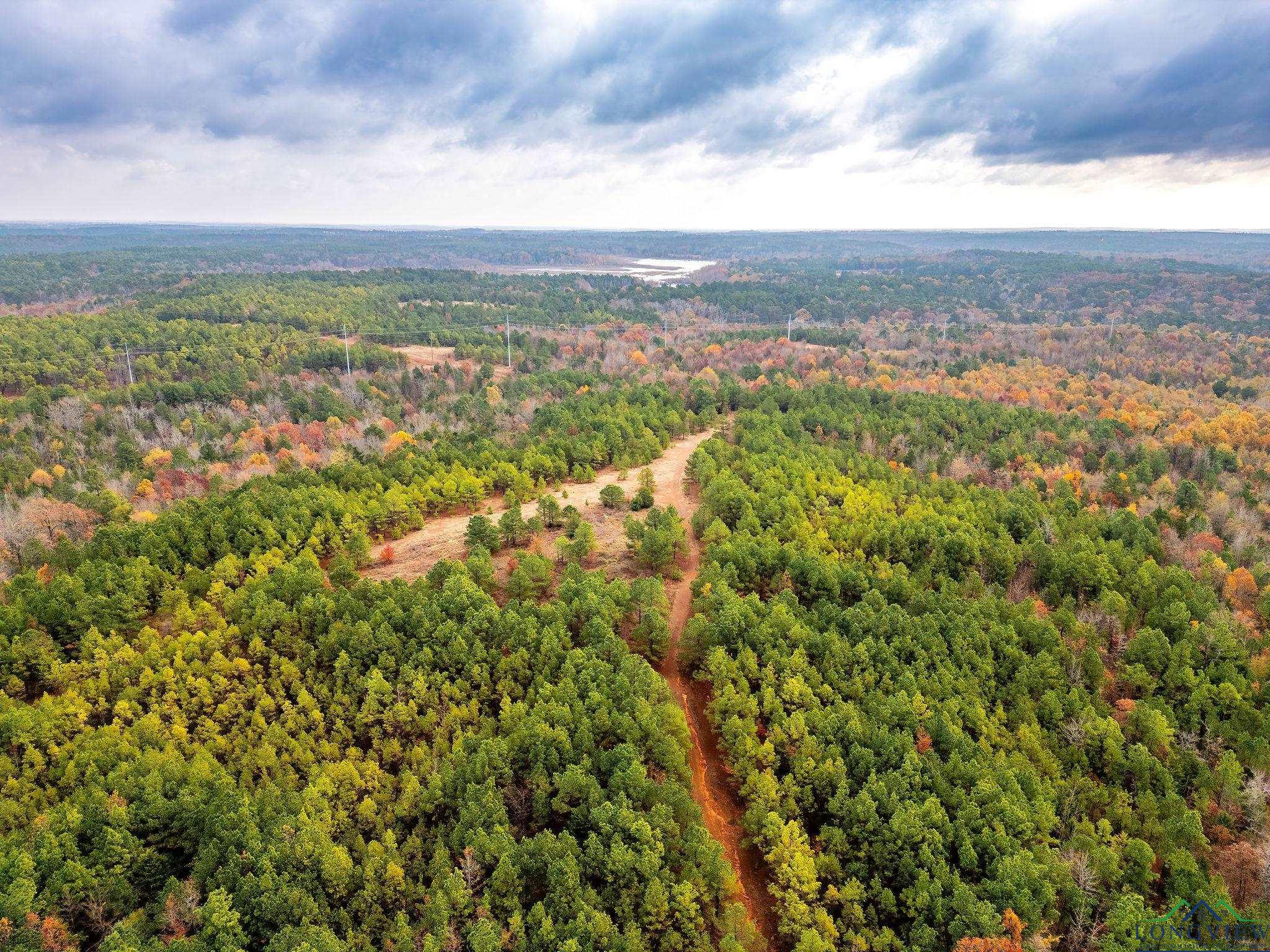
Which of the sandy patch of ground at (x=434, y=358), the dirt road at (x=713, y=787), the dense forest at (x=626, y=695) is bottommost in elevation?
the dirt road at (x=713, y=787)

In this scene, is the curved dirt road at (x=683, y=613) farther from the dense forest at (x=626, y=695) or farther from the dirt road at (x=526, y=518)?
the dense forest at (x=626, y=695)

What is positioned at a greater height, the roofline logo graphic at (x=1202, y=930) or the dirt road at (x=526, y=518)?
the dirt road at (x=526, y=518)

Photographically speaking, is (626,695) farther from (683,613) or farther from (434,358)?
(434,358)

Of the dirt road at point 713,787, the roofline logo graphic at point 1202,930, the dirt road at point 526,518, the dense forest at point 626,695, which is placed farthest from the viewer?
the dirt road at point 526,518

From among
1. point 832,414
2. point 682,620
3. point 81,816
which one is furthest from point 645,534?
point 832,414

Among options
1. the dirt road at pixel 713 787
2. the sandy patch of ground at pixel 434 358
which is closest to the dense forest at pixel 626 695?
the dirt road at pixel 713 787

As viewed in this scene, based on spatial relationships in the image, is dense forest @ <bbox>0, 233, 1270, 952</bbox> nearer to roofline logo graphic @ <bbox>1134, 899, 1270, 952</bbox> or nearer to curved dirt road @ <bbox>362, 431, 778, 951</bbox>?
curved dirt road @ <bbox>362, 431, 778, 951</bbox>
